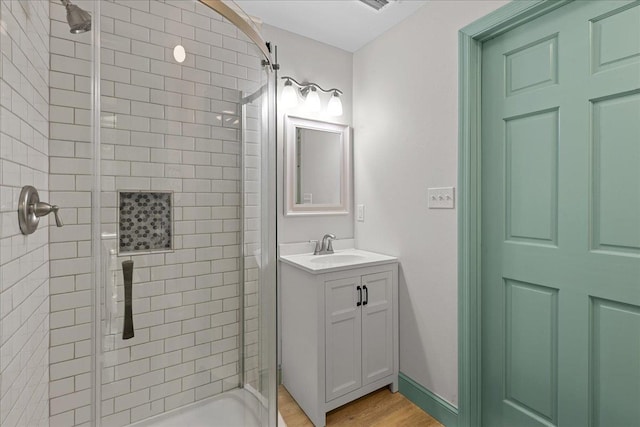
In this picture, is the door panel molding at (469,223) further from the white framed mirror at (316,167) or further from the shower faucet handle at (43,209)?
the shower faucet handle at (43,209)

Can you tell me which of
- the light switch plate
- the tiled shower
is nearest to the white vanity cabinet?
the light switch plate

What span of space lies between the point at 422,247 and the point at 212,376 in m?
1.27

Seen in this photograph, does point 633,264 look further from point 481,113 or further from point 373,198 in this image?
point 373,198

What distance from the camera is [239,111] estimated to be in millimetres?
1169

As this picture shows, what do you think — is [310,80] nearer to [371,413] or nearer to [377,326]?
[377,326]

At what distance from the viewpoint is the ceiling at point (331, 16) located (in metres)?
1.80

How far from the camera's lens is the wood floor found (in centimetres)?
164

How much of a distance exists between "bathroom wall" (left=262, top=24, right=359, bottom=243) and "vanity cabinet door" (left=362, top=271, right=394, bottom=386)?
57 cm

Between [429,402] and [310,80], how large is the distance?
2.18m

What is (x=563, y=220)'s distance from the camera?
1.27 meters

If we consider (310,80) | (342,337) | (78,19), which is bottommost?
(342,337)

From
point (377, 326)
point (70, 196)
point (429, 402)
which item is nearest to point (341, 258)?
point (377, 326)

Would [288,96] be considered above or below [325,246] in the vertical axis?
above

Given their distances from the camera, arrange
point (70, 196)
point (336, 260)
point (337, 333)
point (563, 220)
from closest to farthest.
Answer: point (70, 196) < point (563, 220) < point (337, 333) < point (336, 260)
